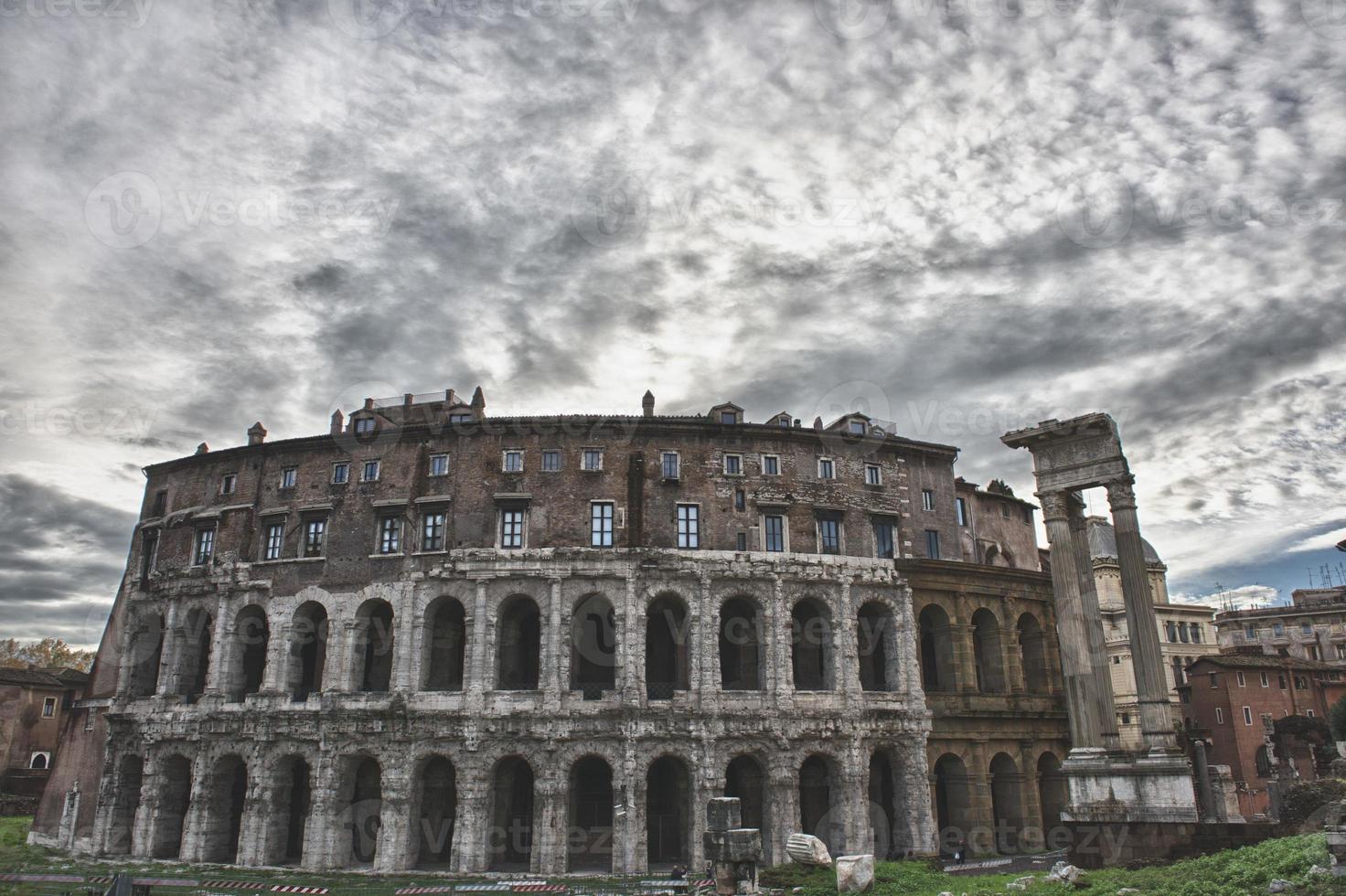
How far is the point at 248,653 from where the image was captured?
3881cm

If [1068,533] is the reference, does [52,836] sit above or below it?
below

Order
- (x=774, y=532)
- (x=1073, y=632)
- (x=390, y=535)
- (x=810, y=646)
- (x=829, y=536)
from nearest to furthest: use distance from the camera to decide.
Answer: (x=1073, y=632)
(x=774, y=532)
(x=390, y=535)
(x=810, y=646)
(x=829, y=536)

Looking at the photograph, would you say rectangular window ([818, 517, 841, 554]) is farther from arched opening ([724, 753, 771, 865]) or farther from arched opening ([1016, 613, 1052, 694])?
arched opening ([1016, 613, 1052, 694])

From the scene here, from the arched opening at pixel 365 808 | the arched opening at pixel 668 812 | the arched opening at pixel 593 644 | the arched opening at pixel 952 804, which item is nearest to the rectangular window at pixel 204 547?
the arched opening at pixel 365 808

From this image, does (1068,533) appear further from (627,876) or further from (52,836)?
(52,836)

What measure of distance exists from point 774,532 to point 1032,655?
1369cm

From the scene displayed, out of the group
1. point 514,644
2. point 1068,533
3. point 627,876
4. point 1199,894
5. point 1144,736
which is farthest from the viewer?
point 514,644

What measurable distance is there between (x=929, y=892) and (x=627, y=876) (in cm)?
1253

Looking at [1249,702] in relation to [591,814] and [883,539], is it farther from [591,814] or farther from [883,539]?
[591,814]

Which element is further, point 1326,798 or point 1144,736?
point 1326,798

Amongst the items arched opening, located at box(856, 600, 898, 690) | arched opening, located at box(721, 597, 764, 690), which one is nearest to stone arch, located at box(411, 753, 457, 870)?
arched opening, located at box(721, 597, 764, 690)

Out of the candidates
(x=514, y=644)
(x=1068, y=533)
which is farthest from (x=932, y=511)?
(x=514, y=644)

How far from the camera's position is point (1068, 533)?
1022 inches

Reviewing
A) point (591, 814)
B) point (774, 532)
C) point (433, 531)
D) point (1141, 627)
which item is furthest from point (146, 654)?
point (1141, 627)
